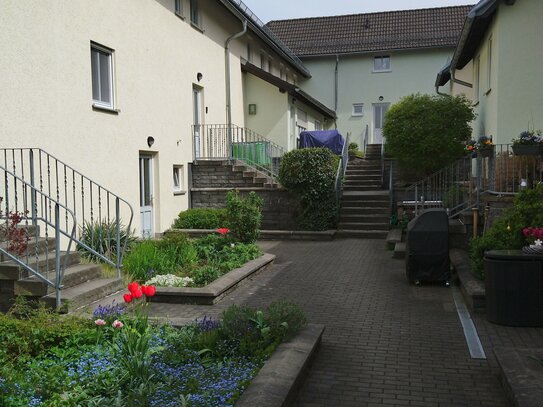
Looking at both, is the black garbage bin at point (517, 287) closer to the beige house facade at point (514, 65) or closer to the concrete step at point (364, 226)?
the beige house facade at point (514, 65)

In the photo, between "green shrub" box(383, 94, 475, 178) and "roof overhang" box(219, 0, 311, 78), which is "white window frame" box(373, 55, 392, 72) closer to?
"roof overhang" box(219, 0, 311, 78)

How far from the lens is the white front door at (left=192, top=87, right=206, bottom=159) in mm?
16125

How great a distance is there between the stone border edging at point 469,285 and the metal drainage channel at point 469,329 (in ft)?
0.31

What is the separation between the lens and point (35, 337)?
4.91m

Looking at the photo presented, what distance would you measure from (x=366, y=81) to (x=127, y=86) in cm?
1991

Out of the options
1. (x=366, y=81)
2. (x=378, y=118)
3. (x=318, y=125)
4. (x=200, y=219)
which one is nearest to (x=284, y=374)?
(x=200, y=219)

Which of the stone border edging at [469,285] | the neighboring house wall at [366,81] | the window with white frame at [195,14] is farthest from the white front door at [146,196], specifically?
the neighboring house wall at [366,81]

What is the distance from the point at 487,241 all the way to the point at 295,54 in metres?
24.7

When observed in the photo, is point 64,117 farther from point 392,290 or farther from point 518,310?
point 518,310

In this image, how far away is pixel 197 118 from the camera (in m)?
16.6

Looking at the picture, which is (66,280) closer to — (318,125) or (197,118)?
(197,118)

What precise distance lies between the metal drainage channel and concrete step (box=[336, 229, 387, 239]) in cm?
669

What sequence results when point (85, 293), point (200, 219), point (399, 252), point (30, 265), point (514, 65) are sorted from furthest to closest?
1. point (200, 219)
2. point (514, 65)
3. point (399, 252)
4. point (30, 265)
5. point (85, 293)

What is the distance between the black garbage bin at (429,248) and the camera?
8.22m
